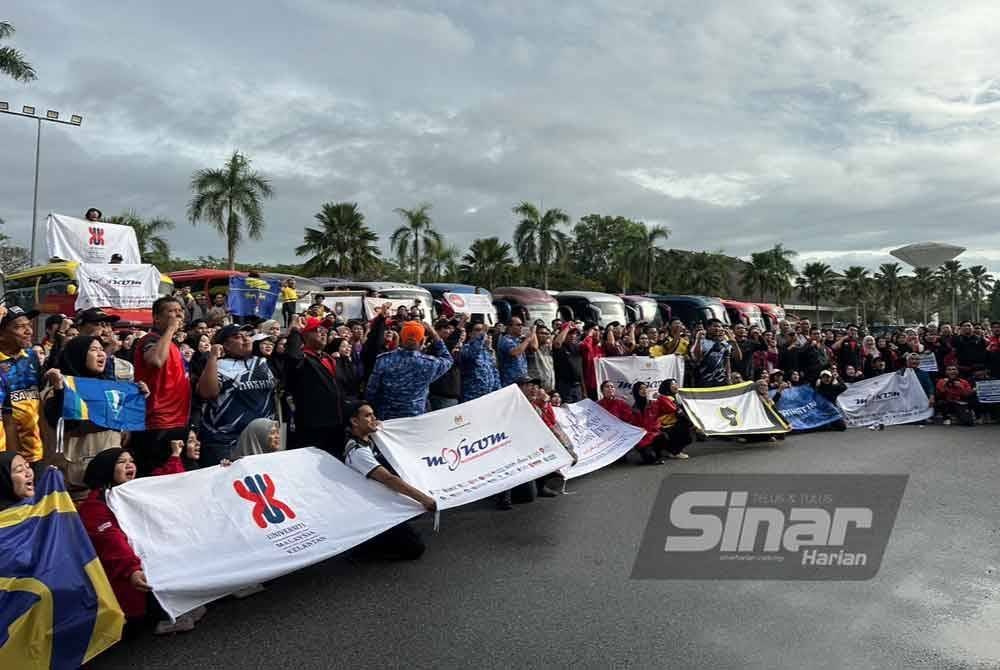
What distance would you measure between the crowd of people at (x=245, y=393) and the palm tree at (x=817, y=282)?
7269 cm

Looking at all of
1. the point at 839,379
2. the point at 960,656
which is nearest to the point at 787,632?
Answer: the point at 960,656

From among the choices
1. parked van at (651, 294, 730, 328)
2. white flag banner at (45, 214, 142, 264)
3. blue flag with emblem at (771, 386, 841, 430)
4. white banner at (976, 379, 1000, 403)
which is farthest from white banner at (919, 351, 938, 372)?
white flag banner at (45, 214, 142, 264)

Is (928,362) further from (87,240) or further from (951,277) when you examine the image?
(951,277)

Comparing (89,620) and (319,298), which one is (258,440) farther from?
(319,298)

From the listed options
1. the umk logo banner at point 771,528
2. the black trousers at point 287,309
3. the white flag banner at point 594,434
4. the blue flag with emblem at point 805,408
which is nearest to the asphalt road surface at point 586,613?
the umk logo banner at point 771,528

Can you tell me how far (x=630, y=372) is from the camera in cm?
1096

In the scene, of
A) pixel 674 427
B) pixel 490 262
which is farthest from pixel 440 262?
pixel 674 427

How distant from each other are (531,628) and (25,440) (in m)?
3.96

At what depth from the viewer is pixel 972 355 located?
13.1 m

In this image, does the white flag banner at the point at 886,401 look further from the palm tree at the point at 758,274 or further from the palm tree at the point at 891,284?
the palm tree at the point at 891,284

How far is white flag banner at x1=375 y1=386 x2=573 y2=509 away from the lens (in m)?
5.77

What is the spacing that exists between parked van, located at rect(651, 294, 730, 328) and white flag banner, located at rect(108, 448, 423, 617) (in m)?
22.2

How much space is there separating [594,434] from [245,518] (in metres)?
5.17

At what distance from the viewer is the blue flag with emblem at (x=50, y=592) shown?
3.29 meters
